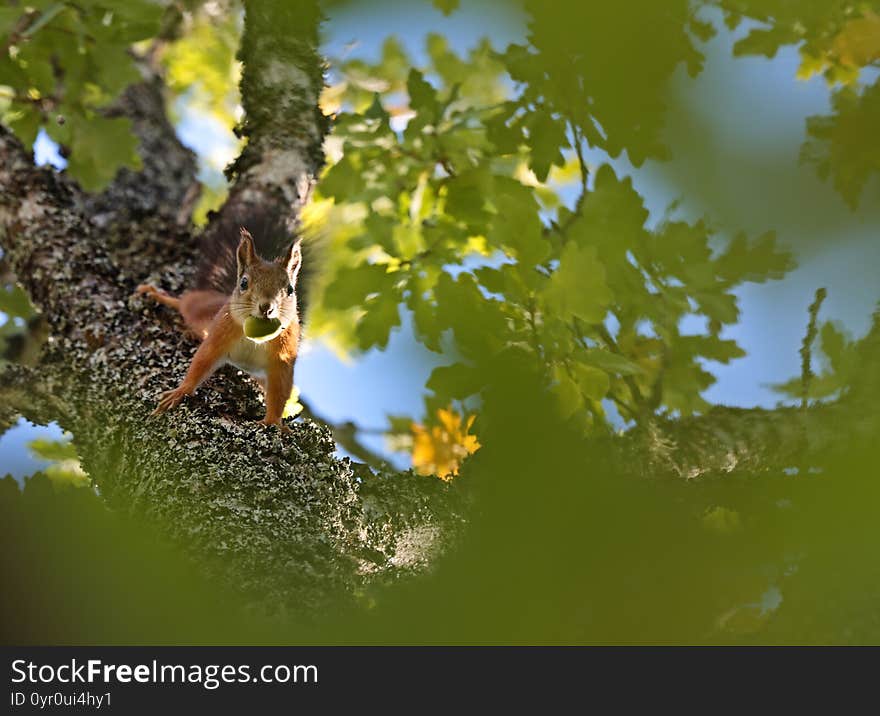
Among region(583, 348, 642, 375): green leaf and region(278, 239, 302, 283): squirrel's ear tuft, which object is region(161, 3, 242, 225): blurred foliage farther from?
region(583, 348, 642, 375): green leaf

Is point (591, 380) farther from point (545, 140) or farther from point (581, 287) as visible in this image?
point (545, 140)

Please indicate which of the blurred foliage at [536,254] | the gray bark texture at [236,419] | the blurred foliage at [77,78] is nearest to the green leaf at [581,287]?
the blurred foliage at [536,254]

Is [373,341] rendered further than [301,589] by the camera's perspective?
Yes

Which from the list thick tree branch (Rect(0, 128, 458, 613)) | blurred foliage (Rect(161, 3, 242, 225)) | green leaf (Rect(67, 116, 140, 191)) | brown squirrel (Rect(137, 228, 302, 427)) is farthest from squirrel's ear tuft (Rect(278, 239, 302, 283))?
blurred foliage (Rect(161, 3, 242, 225))

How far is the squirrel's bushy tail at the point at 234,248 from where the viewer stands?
170 centimetres

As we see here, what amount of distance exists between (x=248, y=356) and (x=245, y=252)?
20cm

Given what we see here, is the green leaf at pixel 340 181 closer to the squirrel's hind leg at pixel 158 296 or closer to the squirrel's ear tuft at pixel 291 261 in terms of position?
Result: the squirrel's hind leg at pixel 158 296

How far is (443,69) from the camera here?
2.83m

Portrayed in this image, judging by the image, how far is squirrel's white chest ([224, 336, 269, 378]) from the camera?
1.47 m

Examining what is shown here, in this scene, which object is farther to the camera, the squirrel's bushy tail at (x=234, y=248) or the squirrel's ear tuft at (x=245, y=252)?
the squirrel's bushy tail at (x=234, y=248)

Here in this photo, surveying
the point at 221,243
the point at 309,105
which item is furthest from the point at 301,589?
the point at 309,105

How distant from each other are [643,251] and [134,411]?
898mm

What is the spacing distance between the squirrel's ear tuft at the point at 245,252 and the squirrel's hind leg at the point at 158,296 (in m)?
0.31

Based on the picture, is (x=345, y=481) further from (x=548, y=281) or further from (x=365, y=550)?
(x=548, y=281)
